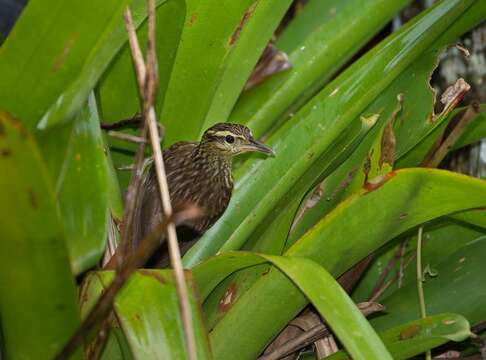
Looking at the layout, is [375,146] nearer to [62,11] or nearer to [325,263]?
[325,263]

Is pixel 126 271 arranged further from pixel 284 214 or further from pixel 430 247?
pixel 430 247

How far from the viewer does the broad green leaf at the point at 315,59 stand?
92.5 inches

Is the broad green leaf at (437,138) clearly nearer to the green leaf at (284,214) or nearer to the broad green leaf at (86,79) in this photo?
the green leaf at (284,214)

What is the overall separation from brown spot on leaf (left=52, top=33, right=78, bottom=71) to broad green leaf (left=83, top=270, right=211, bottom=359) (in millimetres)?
343

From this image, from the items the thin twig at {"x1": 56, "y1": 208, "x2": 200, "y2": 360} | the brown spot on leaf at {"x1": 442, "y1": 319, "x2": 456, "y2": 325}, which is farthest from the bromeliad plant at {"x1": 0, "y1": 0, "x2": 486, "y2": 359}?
the thin twig at {"x1": 56, "y1": 208, "x2": 200, "y2": 360}

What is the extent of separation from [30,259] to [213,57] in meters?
0.90

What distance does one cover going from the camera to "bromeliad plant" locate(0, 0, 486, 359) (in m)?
1.32

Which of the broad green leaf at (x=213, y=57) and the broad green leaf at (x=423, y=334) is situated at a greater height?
the broad green leaf at (x=213, y=57)

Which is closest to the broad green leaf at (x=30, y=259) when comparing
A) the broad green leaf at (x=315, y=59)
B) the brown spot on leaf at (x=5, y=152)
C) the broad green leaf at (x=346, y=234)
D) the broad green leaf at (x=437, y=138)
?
the brown spot on leaf at (x=5, y=152)

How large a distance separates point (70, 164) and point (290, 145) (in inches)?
30.6

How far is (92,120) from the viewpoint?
4.96 feet

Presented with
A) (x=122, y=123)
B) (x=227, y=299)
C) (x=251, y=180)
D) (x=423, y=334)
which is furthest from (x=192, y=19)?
(x=423, y=334)

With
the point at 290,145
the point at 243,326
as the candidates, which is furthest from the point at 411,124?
the point at 243,326

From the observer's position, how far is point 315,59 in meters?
2.39
